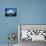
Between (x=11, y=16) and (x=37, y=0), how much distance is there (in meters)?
0.85

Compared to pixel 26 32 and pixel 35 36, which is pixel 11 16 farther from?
pixel 35 36

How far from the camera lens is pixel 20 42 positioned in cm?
332

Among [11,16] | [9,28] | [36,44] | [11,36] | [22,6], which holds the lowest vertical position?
[36,44]

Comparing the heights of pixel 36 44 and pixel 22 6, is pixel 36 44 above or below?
below

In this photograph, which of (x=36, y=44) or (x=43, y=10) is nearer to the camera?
(x=36, y=44)

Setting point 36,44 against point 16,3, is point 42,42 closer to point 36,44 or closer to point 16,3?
point 36,44

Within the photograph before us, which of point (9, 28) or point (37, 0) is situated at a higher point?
point (37, 0)

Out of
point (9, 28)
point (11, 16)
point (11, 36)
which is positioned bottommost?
point (11, 36)

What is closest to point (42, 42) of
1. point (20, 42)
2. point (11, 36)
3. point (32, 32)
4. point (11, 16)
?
point (32, 32)

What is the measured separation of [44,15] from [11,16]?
92 centimetres

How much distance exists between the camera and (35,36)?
3.29 metres

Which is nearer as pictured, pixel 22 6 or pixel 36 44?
pixel 36 44

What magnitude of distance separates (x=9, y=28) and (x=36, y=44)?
2.82 feet

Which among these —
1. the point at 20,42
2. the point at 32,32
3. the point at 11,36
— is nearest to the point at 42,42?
the point at 32,32
